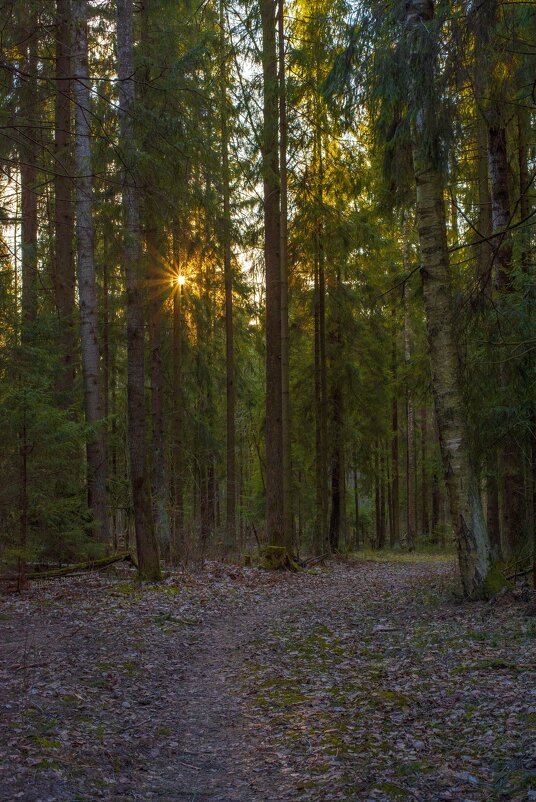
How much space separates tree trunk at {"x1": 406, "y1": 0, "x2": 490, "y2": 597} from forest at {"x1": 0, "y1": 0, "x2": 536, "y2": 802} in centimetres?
3

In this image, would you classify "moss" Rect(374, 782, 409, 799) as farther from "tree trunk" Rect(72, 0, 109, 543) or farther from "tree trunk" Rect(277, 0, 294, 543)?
"tree trunk" Rect(277, 0, 294, 543)

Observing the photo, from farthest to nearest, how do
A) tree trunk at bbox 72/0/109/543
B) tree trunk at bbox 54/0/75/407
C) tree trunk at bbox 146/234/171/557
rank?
tree trunk at bbox 146/234/171/557
tree trunk at bbox 54/0/75/407
tree trunk at bbox 72/0/109/543

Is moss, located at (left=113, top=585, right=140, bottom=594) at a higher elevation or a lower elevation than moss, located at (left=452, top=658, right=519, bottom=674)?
lower

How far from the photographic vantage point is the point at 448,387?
8.69m

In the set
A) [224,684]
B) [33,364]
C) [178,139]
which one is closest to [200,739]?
[224,684]

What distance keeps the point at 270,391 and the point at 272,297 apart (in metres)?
2.26

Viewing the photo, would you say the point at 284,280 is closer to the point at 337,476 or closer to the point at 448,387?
the point at 448,387

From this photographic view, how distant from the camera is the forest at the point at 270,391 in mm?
4723

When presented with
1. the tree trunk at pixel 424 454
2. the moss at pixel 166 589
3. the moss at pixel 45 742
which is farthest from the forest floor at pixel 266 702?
the tree trunk at pixel 424 454

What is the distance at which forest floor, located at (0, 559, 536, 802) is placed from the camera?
395cm

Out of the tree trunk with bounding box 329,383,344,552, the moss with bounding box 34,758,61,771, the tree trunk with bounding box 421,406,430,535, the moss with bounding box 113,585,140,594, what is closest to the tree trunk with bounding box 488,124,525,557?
the moss with bounding box 113,585,140,594

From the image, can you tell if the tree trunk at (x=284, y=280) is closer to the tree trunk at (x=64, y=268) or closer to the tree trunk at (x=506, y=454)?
the tree trunk at (x=64, y=268)

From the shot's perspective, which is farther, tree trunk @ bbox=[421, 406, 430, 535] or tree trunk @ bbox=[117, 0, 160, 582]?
tree trunk @ bbox=[421, 406, 430, 535]

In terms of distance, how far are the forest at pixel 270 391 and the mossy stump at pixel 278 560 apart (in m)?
0.07
